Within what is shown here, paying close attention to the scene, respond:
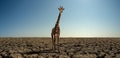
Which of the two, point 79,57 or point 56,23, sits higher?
point 56,23

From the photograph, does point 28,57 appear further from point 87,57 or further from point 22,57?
point 87,57

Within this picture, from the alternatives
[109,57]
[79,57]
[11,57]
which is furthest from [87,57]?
[11,57]

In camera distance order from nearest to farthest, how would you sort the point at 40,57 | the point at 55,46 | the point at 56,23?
the point at 40,57 → the point at 56,23 → the point at 55,46

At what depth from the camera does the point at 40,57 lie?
10.3m

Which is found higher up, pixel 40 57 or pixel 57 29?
pixel 57 29

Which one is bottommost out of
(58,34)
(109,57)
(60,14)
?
(109,57)

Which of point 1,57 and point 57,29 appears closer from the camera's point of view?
point 1,57

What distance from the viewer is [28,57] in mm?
10391

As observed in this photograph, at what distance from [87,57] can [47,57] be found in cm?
194

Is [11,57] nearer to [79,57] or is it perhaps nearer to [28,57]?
[28,57]

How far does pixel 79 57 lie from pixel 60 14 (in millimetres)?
2956

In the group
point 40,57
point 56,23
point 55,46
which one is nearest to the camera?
point 40,57

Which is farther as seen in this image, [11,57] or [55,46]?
[55,46]

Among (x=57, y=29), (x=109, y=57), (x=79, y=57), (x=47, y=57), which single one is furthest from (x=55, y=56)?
(x=109, y=57)
